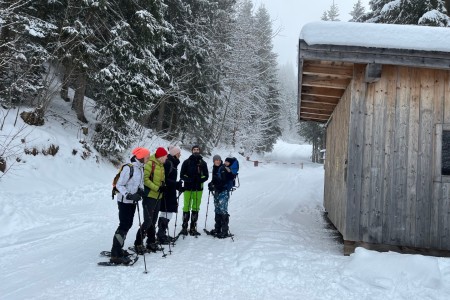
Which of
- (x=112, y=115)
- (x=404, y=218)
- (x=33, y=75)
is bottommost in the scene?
(x=404, y=218)

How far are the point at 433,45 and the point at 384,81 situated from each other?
3.36 feet

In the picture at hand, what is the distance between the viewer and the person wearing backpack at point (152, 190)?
650 centimetres

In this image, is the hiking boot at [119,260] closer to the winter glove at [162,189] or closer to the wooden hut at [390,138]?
the winter glove at [162,189]

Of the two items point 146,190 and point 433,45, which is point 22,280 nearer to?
point 146,190

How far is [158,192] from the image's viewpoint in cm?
665

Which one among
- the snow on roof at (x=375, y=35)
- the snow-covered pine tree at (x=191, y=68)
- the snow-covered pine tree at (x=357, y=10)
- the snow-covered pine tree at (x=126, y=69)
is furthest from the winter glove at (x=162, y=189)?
the snow-covered pine tree at (x=357, y=10)

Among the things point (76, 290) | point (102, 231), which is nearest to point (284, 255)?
point (76, 290)

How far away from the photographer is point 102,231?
25.4 ft

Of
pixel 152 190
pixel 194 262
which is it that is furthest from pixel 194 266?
pixel 152 190

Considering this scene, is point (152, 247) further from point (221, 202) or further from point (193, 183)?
point (221, 202)

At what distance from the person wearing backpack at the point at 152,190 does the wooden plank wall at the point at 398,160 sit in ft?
12.1

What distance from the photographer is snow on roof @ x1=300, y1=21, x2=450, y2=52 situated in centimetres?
588

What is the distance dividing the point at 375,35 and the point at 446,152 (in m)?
2.57

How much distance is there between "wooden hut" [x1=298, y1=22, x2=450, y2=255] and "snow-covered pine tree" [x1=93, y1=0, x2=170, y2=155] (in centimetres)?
917
